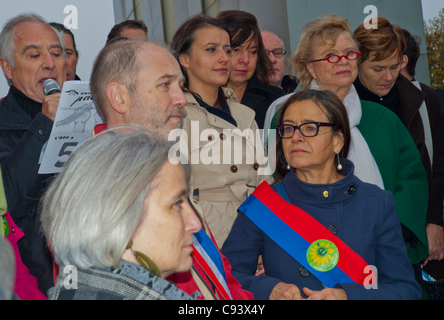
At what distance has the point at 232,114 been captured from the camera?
3.01 metres

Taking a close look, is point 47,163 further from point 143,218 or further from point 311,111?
point 311,111

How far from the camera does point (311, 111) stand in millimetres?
2576

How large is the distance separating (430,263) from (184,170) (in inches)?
90.2

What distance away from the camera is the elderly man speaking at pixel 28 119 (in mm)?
2248

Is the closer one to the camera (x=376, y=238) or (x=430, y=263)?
(x=376, y=238)

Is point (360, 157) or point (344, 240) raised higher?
point (360, 157)

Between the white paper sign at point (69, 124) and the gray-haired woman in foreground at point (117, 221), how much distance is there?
2.30ft

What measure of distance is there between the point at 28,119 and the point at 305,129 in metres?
1.47

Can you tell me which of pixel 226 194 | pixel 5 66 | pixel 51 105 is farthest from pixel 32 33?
pixel 226 194

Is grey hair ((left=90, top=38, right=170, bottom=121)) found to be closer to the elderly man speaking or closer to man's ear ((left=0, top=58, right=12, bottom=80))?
the elderly man speaking

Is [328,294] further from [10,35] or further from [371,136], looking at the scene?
[10,35]

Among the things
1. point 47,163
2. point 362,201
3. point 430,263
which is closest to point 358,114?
point 362,201

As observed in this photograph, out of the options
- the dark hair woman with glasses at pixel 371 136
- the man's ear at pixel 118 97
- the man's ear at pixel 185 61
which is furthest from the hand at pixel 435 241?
the man's ear at pixel 118 97

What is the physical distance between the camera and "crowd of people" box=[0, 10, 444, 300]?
141 cm
